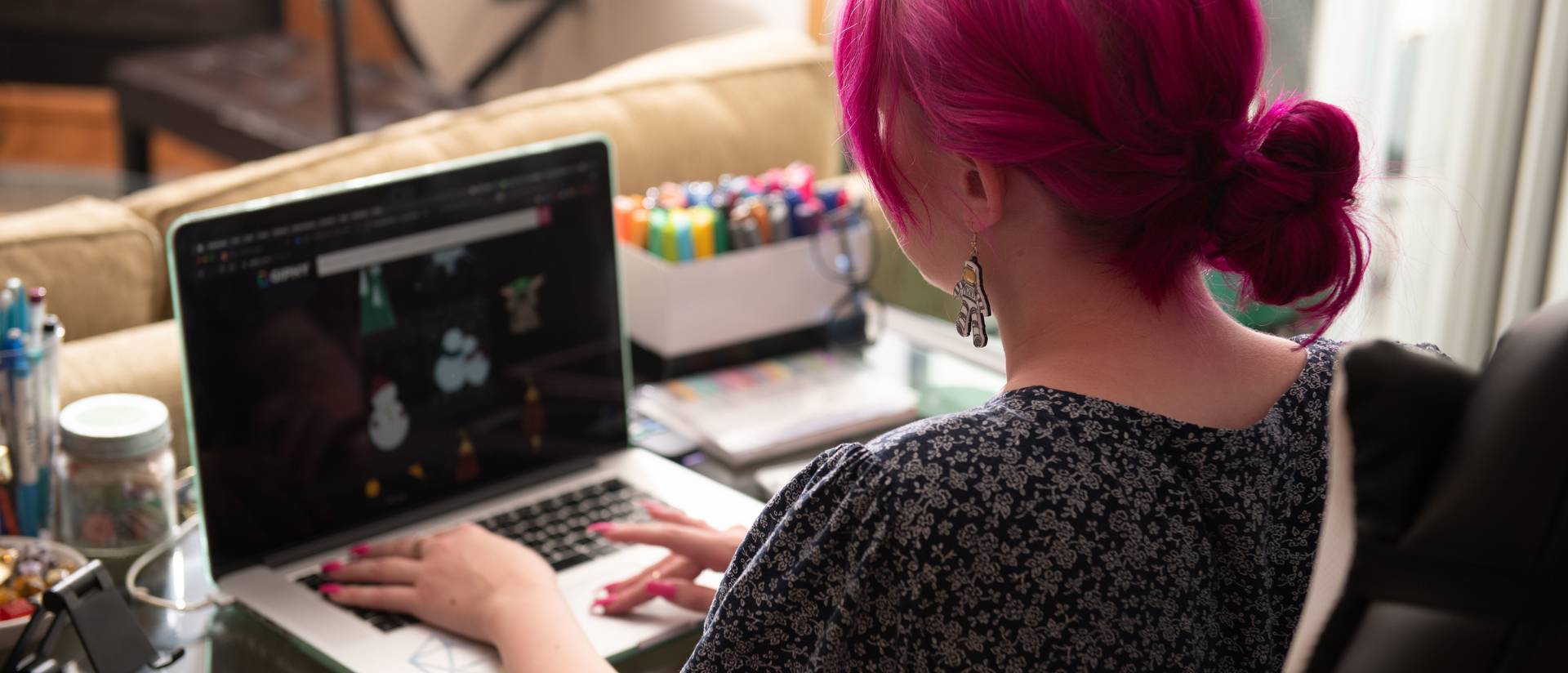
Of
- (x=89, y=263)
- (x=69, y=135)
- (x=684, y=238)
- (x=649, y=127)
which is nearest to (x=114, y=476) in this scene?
(x=89, y=263)

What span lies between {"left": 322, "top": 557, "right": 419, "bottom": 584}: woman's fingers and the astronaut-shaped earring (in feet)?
1.49

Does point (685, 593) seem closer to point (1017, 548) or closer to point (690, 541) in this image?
point (690, 541)

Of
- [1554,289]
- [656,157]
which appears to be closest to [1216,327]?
[656,157]

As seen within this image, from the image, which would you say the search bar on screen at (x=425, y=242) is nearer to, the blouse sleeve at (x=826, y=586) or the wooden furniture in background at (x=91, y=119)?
the blouse sleeve at (x=826, y=586)

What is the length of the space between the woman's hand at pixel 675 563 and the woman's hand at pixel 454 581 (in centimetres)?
6

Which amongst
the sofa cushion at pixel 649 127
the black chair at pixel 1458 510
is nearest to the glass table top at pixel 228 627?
the sofa cushion at pixel 649 127

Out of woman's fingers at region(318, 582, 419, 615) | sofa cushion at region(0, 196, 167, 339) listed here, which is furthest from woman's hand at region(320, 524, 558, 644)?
Answer: sofa cushion at region(0, 196, 167, 339)

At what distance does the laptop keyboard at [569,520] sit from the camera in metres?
1.15

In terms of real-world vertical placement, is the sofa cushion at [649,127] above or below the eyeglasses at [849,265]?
above

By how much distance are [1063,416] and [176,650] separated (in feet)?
2.14

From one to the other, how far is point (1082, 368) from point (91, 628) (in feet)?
2.16

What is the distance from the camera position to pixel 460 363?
1208 mm

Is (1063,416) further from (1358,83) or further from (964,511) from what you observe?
(1358,83)

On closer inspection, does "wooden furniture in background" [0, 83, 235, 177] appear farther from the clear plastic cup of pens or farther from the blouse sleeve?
the blouse sleeve
